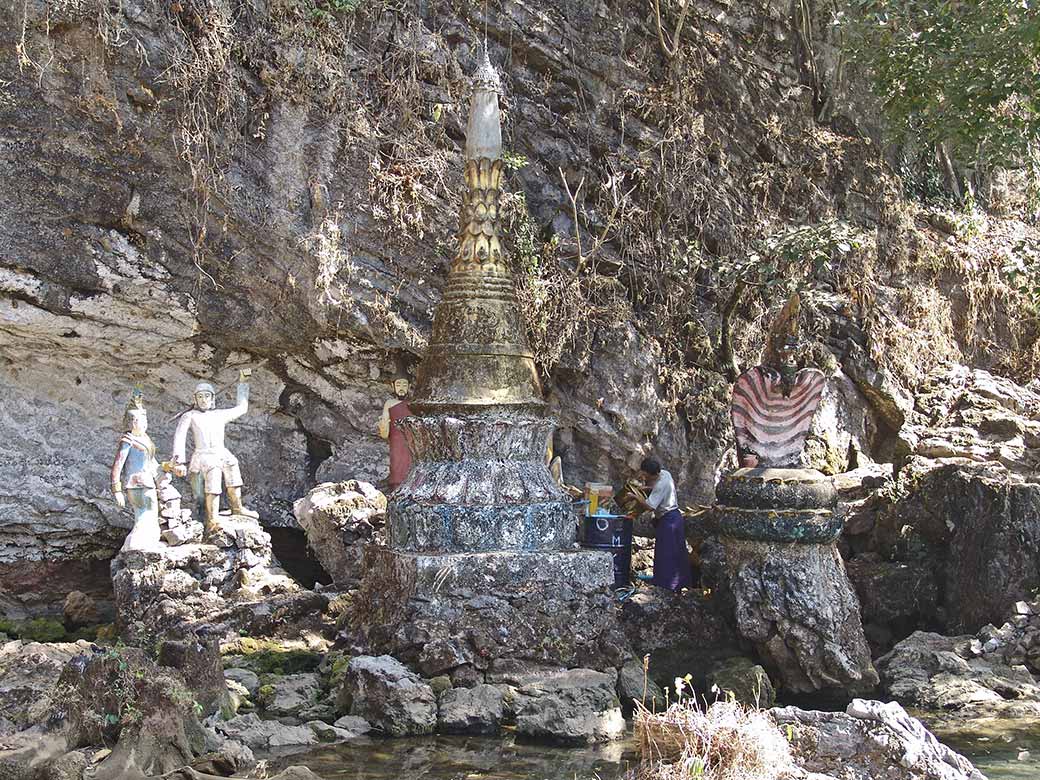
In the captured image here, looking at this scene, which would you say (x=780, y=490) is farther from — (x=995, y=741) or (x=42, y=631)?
(x=42, y=631)

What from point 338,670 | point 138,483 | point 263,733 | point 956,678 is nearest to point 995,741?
point 956,678

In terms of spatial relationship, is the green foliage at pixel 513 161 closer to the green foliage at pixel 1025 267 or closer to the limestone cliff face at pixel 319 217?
the limestone cliff face at pixel 319 217

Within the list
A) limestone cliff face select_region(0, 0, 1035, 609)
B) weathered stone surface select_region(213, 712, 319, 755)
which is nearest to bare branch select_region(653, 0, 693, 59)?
limestone cliff face select_region(0, 0, 1035, 609)

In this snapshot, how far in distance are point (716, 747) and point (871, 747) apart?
2.44ft

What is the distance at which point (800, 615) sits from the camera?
6.88 metres

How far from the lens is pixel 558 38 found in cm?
1094

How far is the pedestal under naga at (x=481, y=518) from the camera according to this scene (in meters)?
6.54

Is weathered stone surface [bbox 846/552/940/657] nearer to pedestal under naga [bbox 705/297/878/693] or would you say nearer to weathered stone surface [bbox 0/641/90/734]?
pedestal under naga [bbox 705/297/878/693]

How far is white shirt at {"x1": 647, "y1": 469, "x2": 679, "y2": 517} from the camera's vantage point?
829 cm

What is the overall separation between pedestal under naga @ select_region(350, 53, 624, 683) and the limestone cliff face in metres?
2.18

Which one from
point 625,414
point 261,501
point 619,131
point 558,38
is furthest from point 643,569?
point 558,38

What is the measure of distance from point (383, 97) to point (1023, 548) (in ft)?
22.2

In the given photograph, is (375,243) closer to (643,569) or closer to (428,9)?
(428,9)

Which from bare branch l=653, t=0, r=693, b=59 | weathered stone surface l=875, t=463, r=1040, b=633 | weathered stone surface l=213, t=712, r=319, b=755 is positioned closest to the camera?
weathered stone surface l=213, t=712, r=319, b=755
